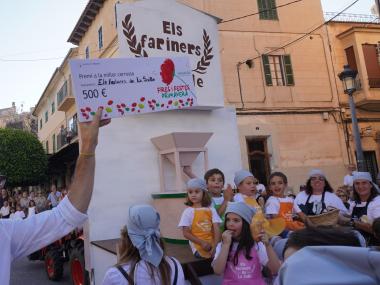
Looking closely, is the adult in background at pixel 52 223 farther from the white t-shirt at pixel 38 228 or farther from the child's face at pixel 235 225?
the child's face at pixel 235 225

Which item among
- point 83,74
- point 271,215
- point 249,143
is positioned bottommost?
point 271,215

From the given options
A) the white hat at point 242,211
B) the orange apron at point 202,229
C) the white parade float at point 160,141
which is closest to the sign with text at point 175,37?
the white parade float at point 160,141

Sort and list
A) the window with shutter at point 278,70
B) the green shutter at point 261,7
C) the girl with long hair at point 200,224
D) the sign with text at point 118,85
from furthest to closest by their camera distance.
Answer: the green shutter at point 261,7, the window with shutter at point 278,70, the girl with long hair at point 200,224, the sign with text at point 118,85

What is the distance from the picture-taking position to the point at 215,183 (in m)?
4.96

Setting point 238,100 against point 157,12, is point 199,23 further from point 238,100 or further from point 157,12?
point 238,100

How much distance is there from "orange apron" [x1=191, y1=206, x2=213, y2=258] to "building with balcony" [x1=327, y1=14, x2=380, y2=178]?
14241 mm

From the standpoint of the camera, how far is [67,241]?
7.47 meters

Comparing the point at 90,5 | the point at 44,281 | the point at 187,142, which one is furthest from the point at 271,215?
the point at 90,5

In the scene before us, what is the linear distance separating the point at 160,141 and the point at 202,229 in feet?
9.89

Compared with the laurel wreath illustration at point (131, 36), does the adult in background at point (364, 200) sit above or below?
below

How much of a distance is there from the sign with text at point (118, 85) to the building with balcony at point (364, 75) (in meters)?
Answer: 15.7

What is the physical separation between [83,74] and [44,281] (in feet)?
21.5

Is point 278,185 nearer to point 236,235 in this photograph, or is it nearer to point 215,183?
point 215,183

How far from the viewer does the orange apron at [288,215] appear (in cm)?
452
